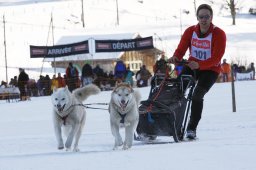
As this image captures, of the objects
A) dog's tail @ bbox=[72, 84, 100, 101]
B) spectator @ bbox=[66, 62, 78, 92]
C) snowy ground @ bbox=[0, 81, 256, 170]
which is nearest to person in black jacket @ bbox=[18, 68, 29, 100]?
spectator @ bbox=[66, 62, 78, 92]

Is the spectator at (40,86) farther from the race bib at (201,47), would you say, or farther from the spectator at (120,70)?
the race bib at (201,47)

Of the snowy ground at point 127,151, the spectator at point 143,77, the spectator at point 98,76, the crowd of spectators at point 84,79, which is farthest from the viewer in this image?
the spectator at point 143,77

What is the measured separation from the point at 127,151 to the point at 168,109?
1393 mm

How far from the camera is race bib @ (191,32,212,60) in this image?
6.63 m

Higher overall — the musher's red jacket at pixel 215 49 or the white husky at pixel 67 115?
the musher's red jacket at pixel 215 49

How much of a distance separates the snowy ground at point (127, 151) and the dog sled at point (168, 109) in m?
0.30

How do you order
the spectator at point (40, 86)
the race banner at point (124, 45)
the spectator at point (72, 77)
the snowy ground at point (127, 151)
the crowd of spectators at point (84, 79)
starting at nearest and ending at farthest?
the snowy ground at point (127, 151)
the crowd of spectators at point (84, 79)
the spectator at point (72, 77)
the spectator at point (40, 86)
the race banner at point (124, 45)

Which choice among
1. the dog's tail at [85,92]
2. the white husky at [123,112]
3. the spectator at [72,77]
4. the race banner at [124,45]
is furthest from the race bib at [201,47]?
the race banner at [124,45]

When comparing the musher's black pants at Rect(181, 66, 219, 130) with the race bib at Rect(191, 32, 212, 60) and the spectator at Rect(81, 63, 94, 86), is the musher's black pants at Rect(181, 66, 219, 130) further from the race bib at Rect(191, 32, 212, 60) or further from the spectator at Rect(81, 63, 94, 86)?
the spectator at Rect(81, 63, 94, 86)

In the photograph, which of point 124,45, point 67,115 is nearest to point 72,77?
point 124,45

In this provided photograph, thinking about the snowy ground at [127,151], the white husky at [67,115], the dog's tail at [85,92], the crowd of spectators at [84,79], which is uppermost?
the crowd of spectators at [84,79]

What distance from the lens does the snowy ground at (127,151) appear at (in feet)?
14.0

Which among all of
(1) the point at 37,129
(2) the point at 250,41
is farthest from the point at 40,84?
(2) the point at 250,41

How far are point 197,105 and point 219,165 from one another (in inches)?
112
